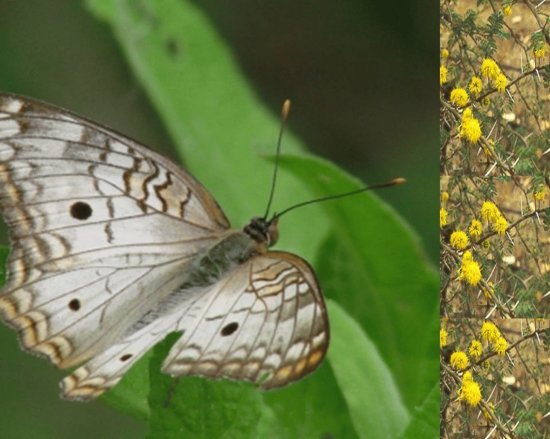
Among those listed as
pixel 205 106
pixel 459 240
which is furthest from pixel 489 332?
pixel 205 106

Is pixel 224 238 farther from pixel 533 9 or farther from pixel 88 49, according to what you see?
pixel 88 49

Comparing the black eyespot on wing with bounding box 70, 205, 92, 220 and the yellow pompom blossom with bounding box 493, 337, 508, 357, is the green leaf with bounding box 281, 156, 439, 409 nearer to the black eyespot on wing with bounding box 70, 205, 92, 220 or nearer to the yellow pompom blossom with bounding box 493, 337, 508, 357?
the yellow pompom blossom with bounding box 493, 337, 508, 357

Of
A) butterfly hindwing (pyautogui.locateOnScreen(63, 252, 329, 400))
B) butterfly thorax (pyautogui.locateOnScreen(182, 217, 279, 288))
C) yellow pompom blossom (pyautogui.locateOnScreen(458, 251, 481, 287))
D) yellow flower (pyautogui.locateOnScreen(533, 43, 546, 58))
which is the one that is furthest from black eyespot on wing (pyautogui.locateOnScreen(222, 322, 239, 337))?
yellow flower (pyautogui.locateOnScreen(533, 43, 546, 58))

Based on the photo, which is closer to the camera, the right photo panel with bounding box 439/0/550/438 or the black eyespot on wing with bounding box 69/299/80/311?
the right photo panel with bounding box 439/0/550/438

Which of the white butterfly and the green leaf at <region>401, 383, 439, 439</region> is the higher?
the white butterfly

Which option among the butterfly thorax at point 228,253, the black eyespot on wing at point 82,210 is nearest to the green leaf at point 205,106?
the butterfly thorax at point 228,253

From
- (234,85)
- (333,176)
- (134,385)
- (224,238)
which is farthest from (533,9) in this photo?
(234,85)

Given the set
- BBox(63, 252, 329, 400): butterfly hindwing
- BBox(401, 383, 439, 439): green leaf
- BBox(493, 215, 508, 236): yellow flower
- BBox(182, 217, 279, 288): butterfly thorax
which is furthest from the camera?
BBox(182, 217, 279, 288): butterfly thorax

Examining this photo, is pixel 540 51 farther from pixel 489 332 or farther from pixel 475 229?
pixel 489 332
